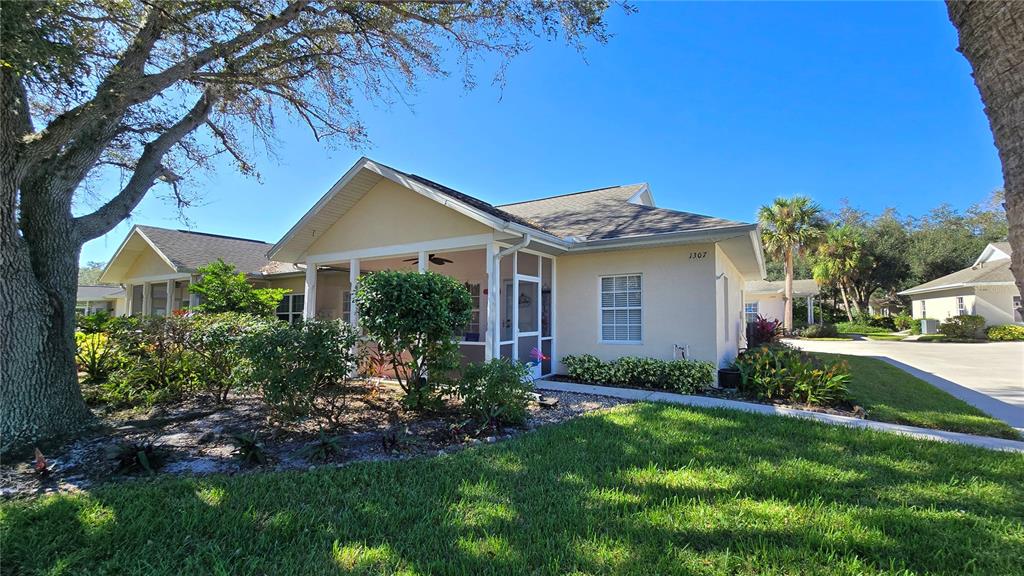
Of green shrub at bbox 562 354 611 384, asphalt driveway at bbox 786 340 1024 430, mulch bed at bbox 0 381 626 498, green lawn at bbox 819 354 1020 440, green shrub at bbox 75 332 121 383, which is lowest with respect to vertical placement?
asphalt driveway at bbox 786 340 1024 430

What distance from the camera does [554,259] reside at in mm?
10000

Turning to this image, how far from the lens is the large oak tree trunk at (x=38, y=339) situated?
463cm

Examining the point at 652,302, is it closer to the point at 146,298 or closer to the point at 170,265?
the point at 170,265

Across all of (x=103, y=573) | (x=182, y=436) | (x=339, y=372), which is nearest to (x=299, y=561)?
(x=103, y=573)

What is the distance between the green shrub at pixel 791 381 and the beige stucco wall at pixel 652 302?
0.76m

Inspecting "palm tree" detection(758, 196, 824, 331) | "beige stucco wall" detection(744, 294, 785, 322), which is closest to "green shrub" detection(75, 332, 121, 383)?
"palm tree" detection(758, 196, 824, 331)

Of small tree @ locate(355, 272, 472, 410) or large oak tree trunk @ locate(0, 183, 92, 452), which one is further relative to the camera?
small tree @ locate(355, 272, 472, 410)

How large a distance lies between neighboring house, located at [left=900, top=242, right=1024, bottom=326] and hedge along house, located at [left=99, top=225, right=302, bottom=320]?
36.5 meters

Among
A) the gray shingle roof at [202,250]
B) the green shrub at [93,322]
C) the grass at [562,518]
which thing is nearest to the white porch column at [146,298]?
the gray shingle roof at [202,250]

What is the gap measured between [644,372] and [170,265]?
56.4 feet

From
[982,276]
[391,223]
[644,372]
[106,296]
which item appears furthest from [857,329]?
[106,296]

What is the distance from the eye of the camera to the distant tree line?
34031 millimetres

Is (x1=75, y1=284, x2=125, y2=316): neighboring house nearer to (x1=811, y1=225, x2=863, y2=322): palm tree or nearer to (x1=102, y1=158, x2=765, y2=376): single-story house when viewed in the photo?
(x1=102, y1=158, x2=765, y2=376): single-story house

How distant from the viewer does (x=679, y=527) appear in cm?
295
